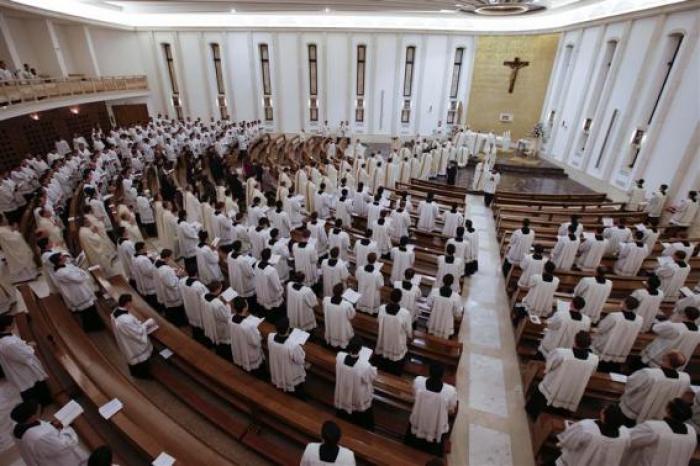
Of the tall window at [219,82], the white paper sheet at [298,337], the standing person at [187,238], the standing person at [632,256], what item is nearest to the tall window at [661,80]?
the standing person at [632,256]

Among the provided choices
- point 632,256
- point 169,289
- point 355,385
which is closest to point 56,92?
point 169,289

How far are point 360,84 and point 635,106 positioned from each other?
14.2 m

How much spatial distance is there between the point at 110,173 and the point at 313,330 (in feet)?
37.7

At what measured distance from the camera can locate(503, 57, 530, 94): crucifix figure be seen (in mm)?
18344

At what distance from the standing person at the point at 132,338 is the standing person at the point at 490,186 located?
10969mm

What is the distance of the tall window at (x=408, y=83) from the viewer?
21359mm

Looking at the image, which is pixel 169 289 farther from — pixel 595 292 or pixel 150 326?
pixel 595 292

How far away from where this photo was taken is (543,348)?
5668 mm

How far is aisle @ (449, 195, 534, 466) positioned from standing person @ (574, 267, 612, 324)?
1.38 m

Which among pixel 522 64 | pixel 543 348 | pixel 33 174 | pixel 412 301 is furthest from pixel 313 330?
pixel 522 64

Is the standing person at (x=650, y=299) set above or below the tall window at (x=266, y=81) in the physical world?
below

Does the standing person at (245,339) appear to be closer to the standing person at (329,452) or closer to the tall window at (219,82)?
the standing person at (329,452)

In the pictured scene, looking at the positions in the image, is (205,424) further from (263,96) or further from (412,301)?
(263,96)

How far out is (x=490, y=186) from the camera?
12.4 meters
